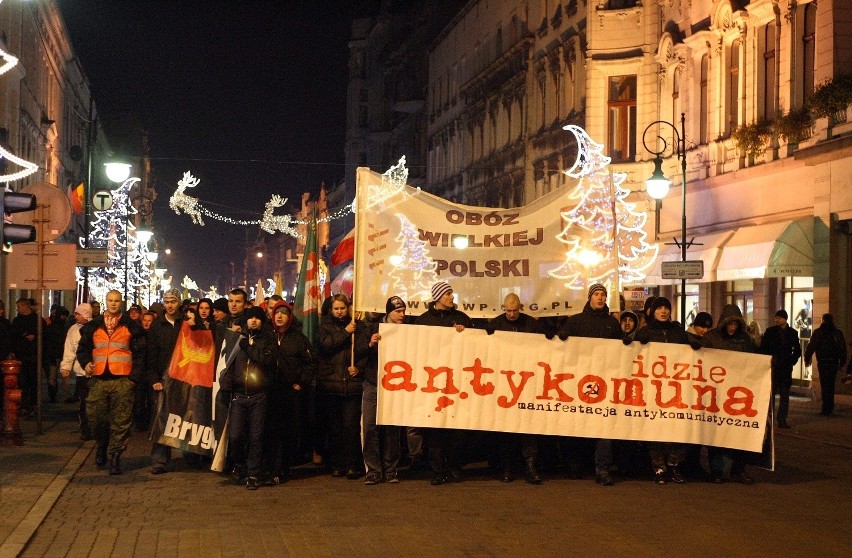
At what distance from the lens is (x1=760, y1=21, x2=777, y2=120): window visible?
103 feet

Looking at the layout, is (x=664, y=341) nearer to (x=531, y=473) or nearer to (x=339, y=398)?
(x=531, y=473)

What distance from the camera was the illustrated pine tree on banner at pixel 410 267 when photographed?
1413 centimetres

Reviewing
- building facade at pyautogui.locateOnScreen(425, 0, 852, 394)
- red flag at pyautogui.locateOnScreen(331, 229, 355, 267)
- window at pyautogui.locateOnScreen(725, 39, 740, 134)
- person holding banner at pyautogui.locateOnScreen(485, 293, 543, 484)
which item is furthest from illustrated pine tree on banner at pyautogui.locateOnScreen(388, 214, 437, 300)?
window at pyautogui.locateOnScreen(725, 39, 740, 134)

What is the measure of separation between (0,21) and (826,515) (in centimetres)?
3007

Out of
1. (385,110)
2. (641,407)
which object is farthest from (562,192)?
(385,110)

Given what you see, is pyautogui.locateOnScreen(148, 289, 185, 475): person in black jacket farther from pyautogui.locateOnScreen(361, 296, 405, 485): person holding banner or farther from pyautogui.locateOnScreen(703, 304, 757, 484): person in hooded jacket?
pyautogui.locateOnScreen(703, 304, 757, 484): person in hooded jacket

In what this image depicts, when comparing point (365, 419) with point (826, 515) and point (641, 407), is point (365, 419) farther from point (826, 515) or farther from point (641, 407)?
point (826, 515)

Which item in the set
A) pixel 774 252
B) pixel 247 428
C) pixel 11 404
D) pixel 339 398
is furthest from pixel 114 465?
pixel 774 252

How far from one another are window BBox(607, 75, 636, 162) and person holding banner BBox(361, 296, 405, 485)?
87.5 ft

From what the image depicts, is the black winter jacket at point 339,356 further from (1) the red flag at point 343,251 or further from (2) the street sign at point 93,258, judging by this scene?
(2) the street sign at point 93,258

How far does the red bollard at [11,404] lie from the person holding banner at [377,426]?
5405mm

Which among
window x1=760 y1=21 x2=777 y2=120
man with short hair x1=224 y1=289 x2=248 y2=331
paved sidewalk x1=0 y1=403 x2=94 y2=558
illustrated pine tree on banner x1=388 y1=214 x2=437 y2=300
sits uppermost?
window x1=760 y1=21 x2=777 y2=120

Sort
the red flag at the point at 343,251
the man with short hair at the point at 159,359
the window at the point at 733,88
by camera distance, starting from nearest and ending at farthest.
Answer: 1. the man with short hair at the point at 159,359
2. the red flag at the point at 343,251
3. the window at the point at 733,88

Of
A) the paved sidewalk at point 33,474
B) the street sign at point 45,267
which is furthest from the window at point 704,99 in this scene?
the street sign at point 45,267
